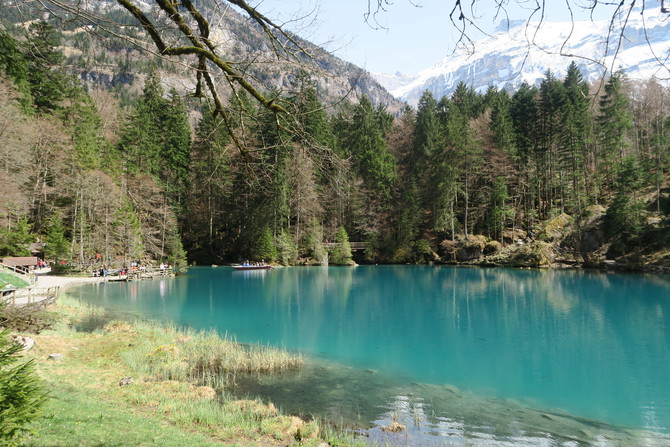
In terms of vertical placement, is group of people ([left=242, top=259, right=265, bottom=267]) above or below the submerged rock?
above

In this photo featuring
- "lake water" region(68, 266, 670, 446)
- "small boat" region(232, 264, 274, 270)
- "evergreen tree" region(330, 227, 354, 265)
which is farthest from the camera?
"evergreen tree" region(330, 227, 354, 265)

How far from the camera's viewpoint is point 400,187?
153ft

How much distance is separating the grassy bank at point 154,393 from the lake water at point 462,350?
82 centimetres

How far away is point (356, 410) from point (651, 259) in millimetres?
32726

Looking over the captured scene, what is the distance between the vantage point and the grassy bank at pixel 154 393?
16.1 ft

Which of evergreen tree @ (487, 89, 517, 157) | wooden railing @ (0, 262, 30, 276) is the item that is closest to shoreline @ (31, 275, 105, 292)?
wooden railing @ (0, 262, 30, 276)

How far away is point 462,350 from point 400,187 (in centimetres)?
3530

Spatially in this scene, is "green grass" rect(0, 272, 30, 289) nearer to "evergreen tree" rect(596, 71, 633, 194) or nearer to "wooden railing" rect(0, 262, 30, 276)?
"wooden railing" rect(0, 262, 30, 276)

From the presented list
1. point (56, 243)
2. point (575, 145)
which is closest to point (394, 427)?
point (56, 243)

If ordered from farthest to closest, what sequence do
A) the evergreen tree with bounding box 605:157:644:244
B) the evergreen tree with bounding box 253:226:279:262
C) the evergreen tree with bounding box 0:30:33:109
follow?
the evergreen tree with bounding box 253:226:279:262 < the evergreen tree with bounding box 605:157:644:244 < the evergreen tree with bounding box 0:30:33:109

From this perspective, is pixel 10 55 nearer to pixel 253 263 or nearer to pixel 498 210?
pixel 253 263

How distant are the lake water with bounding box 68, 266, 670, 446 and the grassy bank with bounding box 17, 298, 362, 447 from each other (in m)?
0.82

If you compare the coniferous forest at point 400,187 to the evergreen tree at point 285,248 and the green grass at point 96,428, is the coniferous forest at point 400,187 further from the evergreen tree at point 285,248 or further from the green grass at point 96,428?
the green grass at point 96,428

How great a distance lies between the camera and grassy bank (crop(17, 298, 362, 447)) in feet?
16.1
